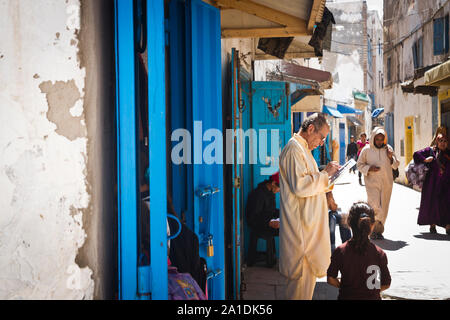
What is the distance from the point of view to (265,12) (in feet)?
12.4

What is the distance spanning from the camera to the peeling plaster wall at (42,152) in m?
1.60

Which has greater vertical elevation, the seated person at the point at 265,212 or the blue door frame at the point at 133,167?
the blue door frame at the point at 133,167

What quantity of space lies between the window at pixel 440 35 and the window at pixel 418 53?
207 cm

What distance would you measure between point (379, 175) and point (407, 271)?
2132 millimetres

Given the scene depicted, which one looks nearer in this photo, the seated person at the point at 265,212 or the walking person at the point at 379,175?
the seated person at the point at 265,212

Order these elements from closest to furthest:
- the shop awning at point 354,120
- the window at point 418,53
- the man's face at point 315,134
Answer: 1. the man's face at point 315,134
2. the window at point 418,53
3. the shop awning at point 354,120

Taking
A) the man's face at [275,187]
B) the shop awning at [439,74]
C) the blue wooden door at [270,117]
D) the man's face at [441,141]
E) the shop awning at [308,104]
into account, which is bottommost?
the man's face at [275,187]

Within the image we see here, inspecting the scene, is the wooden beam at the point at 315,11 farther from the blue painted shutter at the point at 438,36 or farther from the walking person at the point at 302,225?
the blue painted shutter at the point at 438,36

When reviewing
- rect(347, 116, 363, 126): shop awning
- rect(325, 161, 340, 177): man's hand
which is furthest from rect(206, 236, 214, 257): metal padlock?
rect(347, 116, 363, 126): shop awning

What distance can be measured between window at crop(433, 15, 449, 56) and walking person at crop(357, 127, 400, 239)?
24.2 ft

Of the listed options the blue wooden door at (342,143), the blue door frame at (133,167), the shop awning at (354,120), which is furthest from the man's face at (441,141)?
the shop awning at (354,120)

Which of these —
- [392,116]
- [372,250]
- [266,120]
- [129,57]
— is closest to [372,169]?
[266,120]

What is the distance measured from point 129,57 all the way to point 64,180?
1.83 feet

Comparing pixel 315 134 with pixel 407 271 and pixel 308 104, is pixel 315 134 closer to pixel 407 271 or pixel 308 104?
pixel 407 271
